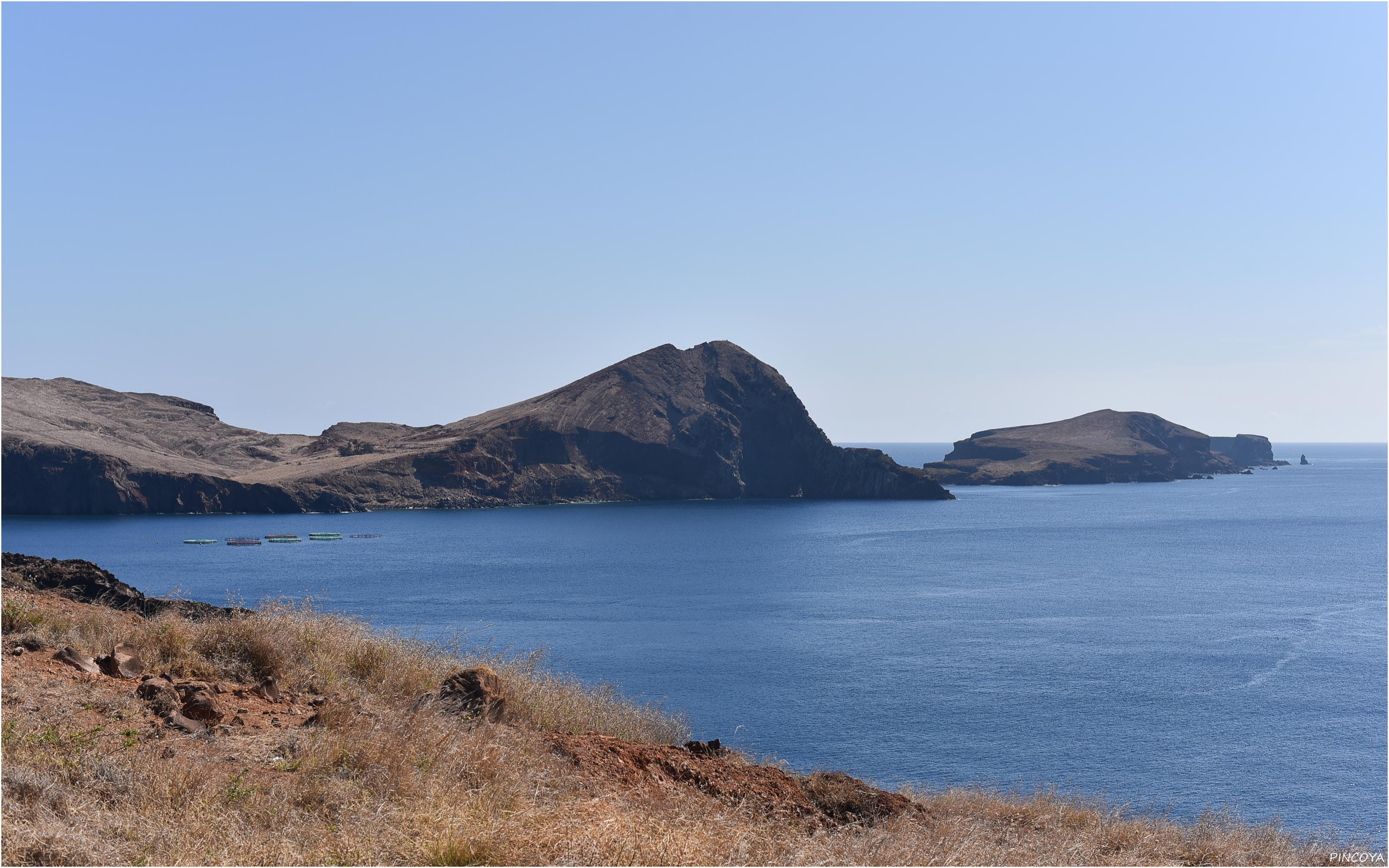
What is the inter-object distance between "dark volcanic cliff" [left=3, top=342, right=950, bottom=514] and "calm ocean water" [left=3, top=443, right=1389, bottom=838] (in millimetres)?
16600

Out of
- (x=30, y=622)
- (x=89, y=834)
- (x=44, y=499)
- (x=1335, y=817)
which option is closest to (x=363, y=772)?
(x=89, y=834)

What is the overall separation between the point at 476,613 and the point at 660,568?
26451 millimetres

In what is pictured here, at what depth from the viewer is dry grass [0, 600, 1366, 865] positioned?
6.34 meters

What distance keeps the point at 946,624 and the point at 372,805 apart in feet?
159

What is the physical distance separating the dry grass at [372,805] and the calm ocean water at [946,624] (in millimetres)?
16750

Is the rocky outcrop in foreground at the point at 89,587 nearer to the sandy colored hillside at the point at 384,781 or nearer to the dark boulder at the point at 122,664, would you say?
the sandy colored hillside at the point at 384,781

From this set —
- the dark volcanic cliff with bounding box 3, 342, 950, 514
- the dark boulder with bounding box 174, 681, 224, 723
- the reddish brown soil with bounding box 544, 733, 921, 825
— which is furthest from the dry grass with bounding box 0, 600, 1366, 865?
the dark volcanic cliff with bounding box 3, 342, 950, 514

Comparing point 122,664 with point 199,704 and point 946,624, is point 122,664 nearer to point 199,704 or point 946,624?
point 199,704

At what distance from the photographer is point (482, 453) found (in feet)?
514

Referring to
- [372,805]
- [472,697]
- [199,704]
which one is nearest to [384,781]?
[372,805]

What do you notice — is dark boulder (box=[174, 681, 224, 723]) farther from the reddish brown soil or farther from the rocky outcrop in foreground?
the rocky outcrop in foreground

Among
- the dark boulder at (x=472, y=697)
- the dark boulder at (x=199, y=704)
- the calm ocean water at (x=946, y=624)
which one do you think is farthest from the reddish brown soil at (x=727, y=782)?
the calm ocean water at (x=946, y=624)

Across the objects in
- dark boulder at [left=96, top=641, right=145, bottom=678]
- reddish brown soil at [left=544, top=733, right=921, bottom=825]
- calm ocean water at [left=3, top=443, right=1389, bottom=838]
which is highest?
dark boulder at [left=96, top=641, right=145, bottom=678]

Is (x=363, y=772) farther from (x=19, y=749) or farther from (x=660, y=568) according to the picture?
(x=660, y=568)
